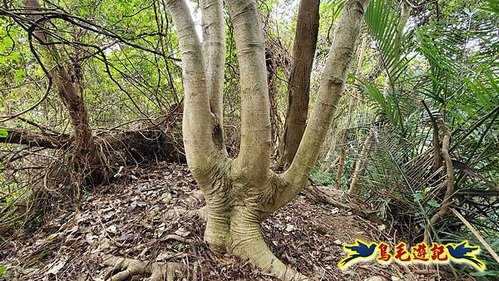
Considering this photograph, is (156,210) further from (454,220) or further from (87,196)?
(454,220)

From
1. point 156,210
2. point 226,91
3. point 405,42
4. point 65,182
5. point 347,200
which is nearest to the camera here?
point 156,210

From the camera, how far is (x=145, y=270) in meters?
1.65

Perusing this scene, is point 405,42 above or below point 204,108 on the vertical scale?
above

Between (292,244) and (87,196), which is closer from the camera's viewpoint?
(292,244)

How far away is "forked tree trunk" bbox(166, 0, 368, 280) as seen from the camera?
4.75 feet

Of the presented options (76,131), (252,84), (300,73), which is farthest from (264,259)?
(76,131)

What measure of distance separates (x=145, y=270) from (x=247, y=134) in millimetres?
971

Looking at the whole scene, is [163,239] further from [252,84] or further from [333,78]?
[333,78]

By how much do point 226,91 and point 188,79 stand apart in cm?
199

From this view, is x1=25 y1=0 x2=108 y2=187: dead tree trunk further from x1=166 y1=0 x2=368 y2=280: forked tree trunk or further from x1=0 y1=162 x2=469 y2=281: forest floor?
x1=166 y1=0 x2=368 y2=280: forked tree trunk

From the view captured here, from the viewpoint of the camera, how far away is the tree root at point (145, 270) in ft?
5.24

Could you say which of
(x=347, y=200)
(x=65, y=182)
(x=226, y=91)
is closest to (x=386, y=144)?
(x=347, y=200)

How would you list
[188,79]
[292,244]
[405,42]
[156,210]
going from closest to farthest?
[188,79] < [292,244] < [156,210] < [405,42]

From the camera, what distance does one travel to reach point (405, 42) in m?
2.42
